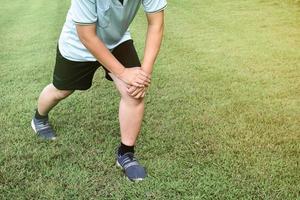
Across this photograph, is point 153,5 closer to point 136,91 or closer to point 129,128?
point 136,91

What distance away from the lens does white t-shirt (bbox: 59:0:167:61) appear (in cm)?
329

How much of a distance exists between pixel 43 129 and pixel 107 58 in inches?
52.0

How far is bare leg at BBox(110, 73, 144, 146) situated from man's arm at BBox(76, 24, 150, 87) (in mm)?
100

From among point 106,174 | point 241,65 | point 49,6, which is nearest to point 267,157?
point 106,174

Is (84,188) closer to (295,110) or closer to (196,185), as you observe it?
(196,185)

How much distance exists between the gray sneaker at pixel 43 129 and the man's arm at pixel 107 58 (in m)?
1.22

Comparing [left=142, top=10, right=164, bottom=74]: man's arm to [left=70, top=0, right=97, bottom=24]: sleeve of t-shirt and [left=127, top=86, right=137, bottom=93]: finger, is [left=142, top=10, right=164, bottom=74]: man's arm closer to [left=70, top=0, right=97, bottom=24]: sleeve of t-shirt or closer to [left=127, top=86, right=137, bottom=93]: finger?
[left=127, top=86, right=137, bottom=93]: finger

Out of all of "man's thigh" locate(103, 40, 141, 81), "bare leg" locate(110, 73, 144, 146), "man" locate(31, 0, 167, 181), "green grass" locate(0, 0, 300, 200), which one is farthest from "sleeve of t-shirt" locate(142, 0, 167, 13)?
"green grass" locate(0, 0, 300, 200)

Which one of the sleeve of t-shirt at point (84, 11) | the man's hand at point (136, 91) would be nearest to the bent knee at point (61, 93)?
the man's hand at point (136, 91)

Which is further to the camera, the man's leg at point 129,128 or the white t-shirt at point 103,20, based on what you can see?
the man's leg at point 129,128

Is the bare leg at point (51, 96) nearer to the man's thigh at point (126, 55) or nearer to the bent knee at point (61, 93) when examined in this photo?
the bent knee at point (61, 93)

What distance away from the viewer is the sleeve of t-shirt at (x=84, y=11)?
3248mm

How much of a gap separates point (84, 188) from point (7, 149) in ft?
3.13

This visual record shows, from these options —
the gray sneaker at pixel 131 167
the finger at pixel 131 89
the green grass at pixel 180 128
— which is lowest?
the green grass at pixel 180 128
